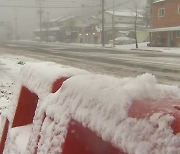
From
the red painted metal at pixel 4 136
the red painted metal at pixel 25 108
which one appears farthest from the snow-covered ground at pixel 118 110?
the red painted metal at pixel 4 136

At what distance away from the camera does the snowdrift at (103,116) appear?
3.35 feet

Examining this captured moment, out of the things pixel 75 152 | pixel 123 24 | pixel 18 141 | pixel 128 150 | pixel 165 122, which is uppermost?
pixel 123 24

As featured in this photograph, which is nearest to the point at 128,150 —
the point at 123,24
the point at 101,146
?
the point at 101,146

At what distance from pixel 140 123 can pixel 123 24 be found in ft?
226

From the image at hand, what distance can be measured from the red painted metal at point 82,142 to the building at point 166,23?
36.6m

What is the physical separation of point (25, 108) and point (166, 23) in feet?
126

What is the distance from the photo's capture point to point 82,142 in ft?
4.94

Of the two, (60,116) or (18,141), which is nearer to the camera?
(60,116)

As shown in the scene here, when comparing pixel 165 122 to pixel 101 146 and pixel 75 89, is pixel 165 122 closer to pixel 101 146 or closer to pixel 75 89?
pixel 101 146

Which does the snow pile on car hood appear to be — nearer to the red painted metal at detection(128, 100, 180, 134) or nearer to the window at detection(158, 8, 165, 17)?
the red painted metal at detection(128, 100, 180, 134)

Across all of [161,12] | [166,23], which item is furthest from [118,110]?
[161,12]

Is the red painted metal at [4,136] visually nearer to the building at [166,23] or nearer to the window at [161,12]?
the building at [166,23]

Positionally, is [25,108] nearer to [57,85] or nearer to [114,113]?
[57,85]

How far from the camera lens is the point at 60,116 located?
1575mm
